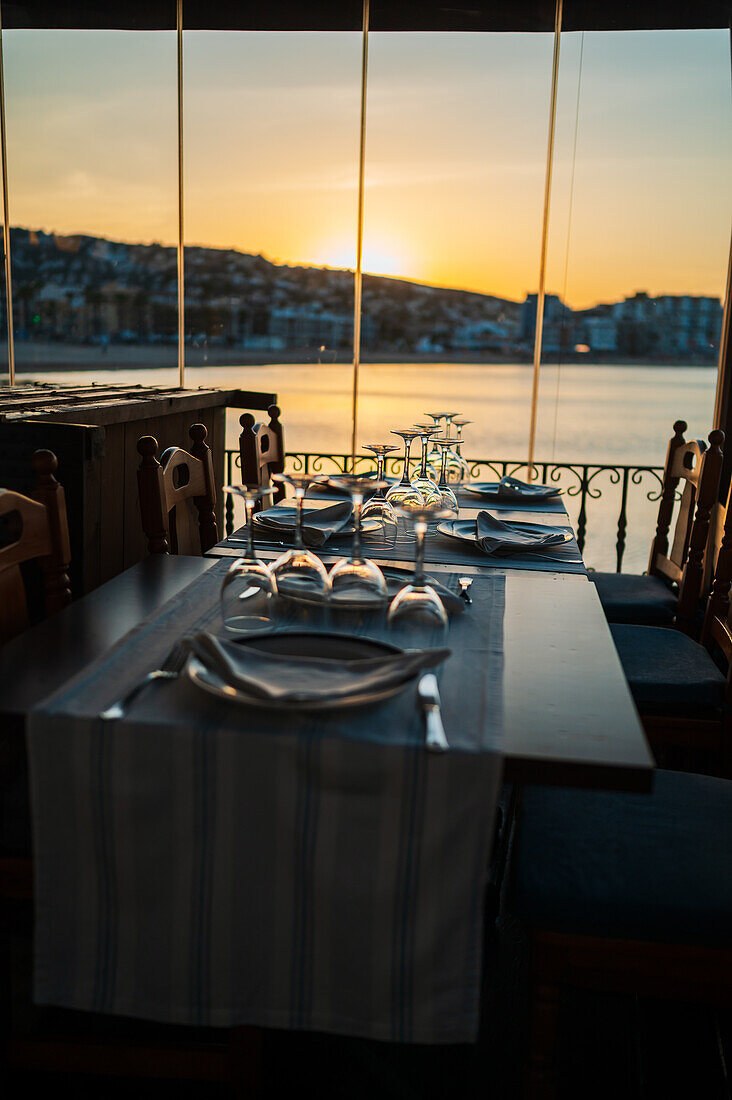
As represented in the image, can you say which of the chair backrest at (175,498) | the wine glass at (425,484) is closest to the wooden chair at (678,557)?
the wine glass at (425,484)

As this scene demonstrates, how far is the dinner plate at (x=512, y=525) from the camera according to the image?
2.16 meters

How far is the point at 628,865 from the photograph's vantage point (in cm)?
144

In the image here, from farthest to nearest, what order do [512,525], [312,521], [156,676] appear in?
[512,525], [312,521], [156,676]

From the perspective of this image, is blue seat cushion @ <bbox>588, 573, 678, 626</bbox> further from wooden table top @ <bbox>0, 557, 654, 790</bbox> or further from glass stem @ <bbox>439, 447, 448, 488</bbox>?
wooden table top @ <bbox>0, 557, 654, 790</bbox>

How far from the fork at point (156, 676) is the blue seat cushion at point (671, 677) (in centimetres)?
127

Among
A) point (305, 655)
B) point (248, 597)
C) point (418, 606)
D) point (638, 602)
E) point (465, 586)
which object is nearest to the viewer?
point (305, 655)

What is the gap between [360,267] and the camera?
194 inches

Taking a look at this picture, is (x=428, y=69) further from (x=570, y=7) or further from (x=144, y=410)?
(x=144, y=410)

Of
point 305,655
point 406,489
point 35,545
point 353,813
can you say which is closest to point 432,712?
point 353,813

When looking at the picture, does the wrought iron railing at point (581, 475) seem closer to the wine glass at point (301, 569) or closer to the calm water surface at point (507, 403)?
the calm water surface at point (507, 403)

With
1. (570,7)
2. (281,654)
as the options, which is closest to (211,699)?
(281,654)

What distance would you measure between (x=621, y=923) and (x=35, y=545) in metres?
1.15

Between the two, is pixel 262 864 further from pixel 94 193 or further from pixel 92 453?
pixel 94 193

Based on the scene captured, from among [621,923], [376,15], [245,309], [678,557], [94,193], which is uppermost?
[376,15]
